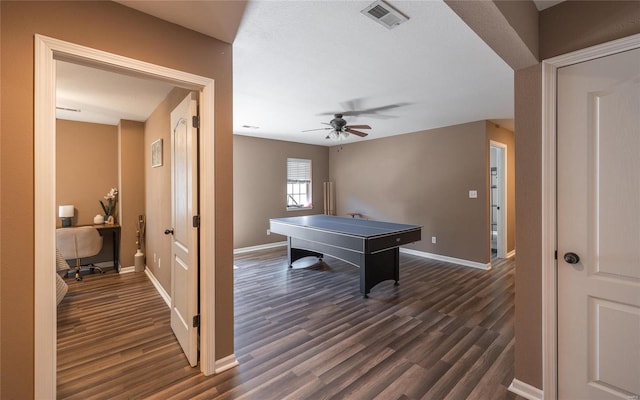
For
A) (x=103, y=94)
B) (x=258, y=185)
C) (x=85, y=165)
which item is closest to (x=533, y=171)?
(x=103, y=94)

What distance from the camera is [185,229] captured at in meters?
2.20

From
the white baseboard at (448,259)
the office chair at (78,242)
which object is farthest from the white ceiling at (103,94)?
the white baseboard at (448,259)

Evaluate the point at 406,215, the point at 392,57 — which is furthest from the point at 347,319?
the point at 406,215

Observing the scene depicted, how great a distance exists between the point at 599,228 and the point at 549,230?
214mm

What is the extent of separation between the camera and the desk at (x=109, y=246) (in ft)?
14.3

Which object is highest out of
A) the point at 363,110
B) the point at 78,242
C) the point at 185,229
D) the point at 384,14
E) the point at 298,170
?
the point at 363,110

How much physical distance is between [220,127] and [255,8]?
79 cm

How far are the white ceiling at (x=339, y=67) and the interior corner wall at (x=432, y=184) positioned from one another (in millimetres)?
578

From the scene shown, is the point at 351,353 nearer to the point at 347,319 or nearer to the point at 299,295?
the point at 347,319

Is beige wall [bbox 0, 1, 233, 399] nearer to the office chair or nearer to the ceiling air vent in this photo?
the ceiling air vent

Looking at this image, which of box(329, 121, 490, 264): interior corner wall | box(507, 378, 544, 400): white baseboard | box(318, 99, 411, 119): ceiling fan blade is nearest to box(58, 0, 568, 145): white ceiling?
box(318, 99, 411, 119): ceiling fan blade

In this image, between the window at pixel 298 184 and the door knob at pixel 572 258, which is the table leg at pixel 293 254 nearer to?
the window at pixel 298 184

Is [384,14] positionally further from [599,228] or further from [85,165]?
[85,165]

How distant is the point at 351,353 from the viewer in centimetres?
226
